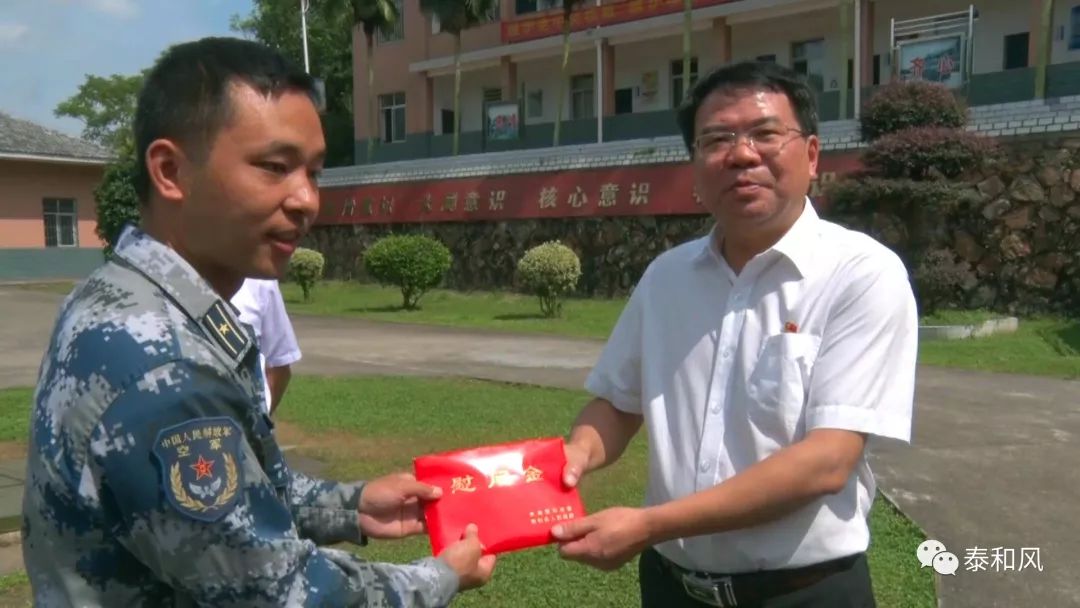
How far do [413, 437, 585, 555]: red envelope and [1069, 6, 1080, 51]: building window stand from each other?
69.8ft

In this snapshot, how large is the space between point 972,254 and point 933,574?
11.2 meters

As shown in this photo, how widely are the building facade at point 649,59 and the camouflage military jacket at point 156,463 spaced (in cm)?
1694

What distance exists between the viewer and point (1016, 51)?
68.2 feet

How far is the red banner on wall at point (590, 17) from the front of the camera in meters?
24.1

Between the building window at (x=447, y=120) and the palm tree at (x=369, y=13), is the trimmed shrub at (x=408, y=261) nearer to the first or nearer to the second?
the palm tree at (x=369, y=13)

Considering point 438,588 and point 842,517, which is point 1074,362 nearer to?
point 842,517

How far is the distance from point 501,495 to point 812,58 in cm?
2331

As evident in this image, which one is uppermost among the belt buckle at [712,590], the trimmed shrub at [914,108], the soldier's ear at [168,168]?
the trimmed shrub at [914,108]

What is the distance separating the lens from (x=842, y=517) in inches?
79.2

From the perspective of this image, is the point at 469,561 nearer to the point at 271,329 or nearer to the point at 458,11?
the point at 271,329

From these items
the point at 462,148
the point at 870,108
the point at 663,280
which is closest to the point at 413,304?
the point at 870,108

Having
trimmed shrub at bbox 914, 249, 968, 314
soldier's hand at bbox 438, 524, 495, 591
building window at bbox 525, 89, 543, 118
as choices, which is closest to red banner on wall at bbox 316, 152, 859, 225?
trimmed shrub at bbox 914, 249, 968, 314

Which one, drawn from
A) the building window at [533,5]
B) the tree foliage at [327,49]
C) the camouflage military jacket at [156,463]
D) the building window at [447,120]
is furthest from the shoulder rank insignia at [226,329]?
the tree foliage at [327,49]

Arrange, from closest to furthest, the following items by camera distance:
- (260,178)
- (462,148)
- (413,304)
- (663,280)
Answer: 1. (260,178)
2. (663,280)
3. (413,304)
4. (462,148)
